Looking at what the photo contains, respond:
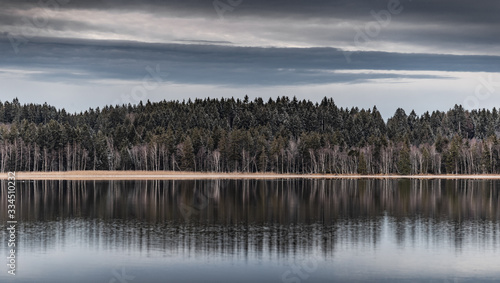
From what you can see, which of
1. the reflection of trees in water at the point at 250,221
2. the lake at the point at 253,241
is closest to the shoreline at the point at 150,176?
the reflection of trees in water at the point at 250,221

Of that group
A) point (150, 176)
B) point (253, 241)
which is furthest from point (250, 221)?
point (150, 176)

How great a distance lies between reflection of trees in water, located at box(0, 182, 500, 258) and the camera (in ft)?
176

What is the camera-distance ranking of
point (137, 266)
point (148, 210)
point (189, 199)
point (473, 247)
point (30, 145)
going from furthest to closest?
point (30, 145) < point (189, 199) < point (148, 210) < point (473, 247) < point (137, 266)

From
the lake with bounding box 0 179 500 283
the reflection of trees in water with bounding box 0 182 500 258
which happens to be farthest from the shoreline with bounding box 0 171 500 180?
the lake with bounding box 0 179 500 283

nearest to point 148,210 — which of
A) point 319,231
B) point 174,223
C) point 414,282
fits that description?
point 174,223

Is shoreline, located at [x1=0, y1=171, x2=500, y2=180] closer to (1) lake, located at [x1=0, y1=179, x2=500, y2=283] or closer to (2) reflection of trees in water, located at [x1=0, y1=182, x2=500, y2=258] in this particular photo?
(2) reflection of trees in water, located at [x1=0, y1=182, x2=500, y2=258]

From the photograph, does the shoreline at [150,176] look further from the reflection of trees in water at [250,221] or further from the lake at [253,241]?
the lake at [253,241]

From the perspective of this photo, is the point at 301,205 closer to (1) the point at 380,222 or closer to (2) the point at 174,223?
(1) the point at 380,222

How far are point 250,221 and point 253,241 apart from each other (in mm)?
14096

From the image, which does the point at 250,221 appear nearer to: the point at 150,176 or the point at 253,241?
the point at 253,241

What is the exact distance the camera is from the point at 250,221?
2685 inches

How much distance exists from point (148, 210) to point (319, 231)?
26.4m

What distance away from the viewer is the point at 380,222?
68.4 meters

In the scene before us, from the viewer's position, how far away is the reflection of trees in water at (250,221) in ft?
176
